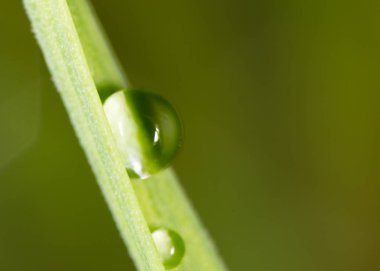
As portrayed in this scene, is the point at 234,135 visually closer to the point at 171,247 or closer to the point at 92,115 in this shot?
the point at 171,247

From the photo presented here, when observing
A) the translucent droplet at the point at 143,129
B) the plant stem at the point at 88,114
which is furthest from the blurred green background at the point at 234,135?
the plant stem at the point at 88,114

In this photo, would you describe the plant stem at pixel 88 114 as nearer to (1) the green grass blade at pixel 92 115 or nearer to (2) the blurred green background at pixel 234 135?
Answer: (1) the green grass blade at pixel 92 115

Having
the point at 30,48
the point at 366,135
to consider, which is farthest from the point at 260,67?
the point at 30,48

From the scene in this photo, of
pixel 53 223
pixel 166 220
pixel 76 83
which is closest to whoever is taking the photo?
pixel 76 83

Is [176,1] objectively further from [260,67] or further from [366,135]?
[366,135]

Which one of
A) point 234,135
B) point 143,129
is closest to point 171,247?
point 143,129

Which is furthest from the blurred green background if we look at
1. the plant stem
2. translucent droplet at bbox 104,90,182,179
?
the plant stem

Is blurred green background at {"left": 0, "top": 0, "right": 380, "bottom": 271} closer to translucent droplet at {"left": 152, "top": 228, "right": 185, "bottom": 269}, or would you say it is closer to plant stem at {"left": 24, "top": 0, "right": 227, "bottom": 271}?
translucent droplet at {"left": 152, "top": 228, "right": 185, "bottom": 269}
